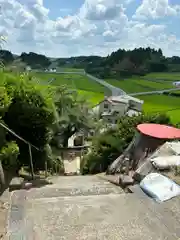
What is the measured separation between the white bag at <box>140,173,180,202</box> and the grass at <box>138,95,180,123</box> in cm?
2862

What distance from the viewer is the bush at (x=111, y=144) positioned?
44.2 feet

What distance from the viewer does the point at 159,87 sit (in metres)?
57.4

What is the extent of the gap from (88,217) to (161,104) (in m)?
38.6

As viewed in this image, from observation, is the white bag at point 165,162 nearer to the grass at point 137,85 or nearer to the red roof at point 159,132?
the red roof at point 159,132

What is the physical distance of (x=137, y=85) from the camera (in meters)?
62.6

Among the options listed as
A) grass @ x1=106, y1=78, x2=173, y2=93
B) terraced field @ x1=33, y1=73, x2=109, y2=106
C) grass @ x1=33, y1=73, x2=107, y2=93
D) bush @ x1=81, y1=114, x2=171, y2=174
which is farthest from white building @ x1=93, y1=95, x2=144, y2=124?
bush @ x1=81, y1=114, x2=171, y2=174

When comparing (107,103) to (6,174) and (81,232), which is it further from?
(81,232)

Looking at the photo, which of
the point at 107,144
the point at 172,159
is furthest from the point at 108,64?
the point at 172,159

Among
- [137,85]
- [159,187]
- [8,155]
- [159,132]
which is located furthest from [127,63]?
[159,187]

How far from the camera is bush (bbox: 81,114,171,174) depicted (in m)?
13.5

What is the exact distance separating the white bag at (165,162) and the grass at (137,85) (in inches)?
1905

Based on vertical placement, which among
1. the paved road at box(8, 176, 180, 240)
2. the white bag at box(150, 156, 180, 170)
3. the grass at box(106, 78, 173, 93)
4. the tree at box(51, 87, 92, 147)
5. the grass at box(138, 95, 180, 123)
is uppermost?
the white bag at box(150, 156, 180, 170)

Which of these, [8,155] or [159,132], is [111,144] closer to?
[159,132]

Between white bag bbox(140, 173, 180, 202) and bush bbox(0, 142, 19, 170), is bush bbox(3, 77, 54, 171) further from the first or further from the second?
white bag bbox(140, 173, 180, 202)
